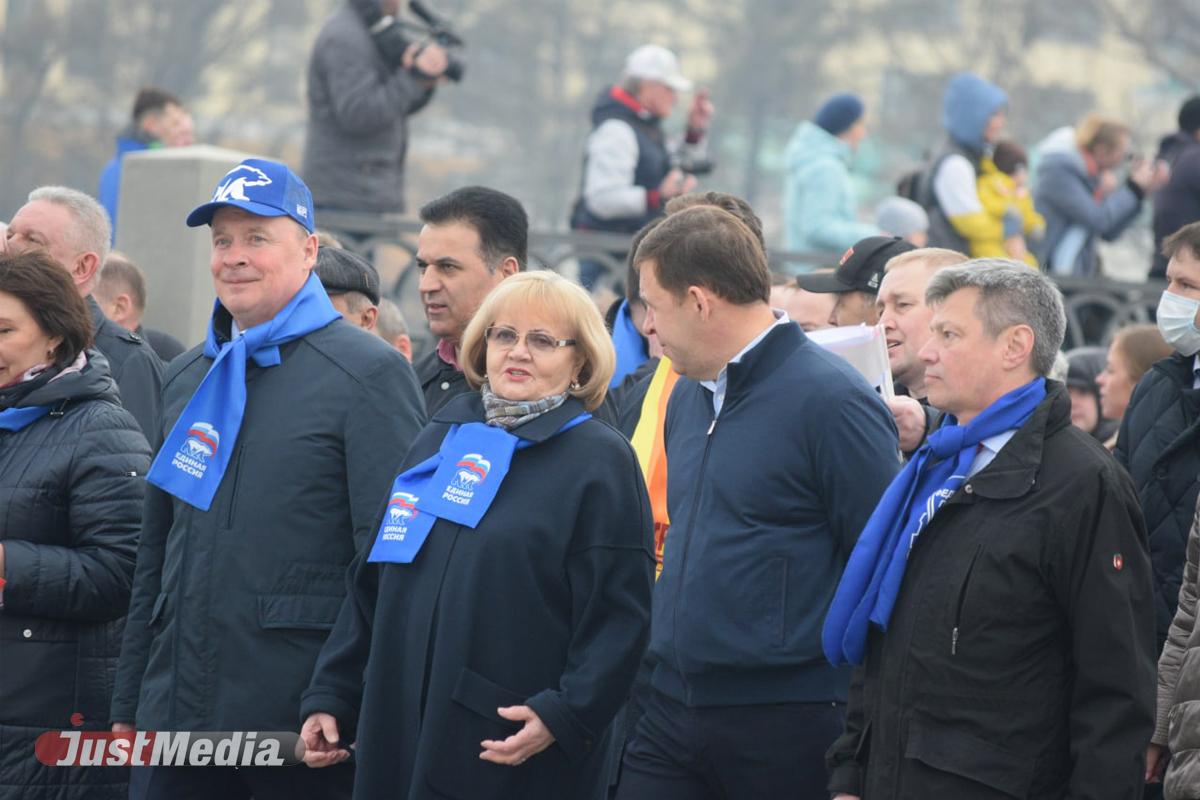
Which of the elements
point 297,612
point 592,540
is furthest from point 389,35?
point 592,540

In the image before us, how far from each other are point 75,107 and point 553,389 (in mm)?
36128

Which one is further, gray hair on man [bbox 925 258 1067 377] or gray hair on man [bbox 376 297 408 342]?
gray hair on man [bbox 376 297 408 342]

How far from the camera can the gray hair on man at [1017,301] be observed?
446 cm

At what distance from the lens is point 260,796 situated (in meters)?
4.98

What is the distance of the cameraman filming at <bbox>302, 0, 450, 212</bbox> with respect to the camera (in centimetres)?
1109

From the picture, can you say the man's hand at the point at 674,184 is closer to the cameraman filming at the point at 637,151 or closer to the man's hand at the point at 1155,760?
the cameraman filming at the point at 637,151

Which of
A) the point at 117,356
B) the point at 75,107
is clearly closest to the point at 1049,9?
the point at 75,107

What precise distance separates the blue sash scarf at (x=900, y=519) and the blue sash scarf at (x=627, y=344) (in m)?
2.59

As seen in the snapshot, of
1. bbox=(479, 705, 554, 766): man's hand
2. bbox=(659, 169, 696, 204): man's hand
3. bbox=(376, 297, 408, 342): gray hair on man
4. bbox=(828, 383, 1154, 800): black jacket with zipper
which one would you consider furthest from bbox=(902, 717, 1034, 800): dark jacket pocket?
bbox=(659, 169, 696, 204): man's hand

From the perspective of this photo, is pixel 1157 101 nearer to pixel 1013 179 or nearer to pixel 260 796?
pixel 1013 179

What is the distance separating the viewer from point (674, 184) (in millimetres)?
11148

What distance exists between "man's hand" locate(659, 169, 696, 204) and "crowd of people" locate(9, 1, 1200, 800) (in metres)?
5.07

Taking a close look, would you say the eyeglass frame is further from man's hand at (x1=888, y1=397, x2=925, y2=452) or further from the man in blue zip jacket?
man's hand at (x1=888, y1=397, x2=925, y2=452)

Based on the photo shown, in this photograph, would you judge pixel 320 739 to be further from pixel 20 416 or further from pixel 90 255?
pixel 90 255
